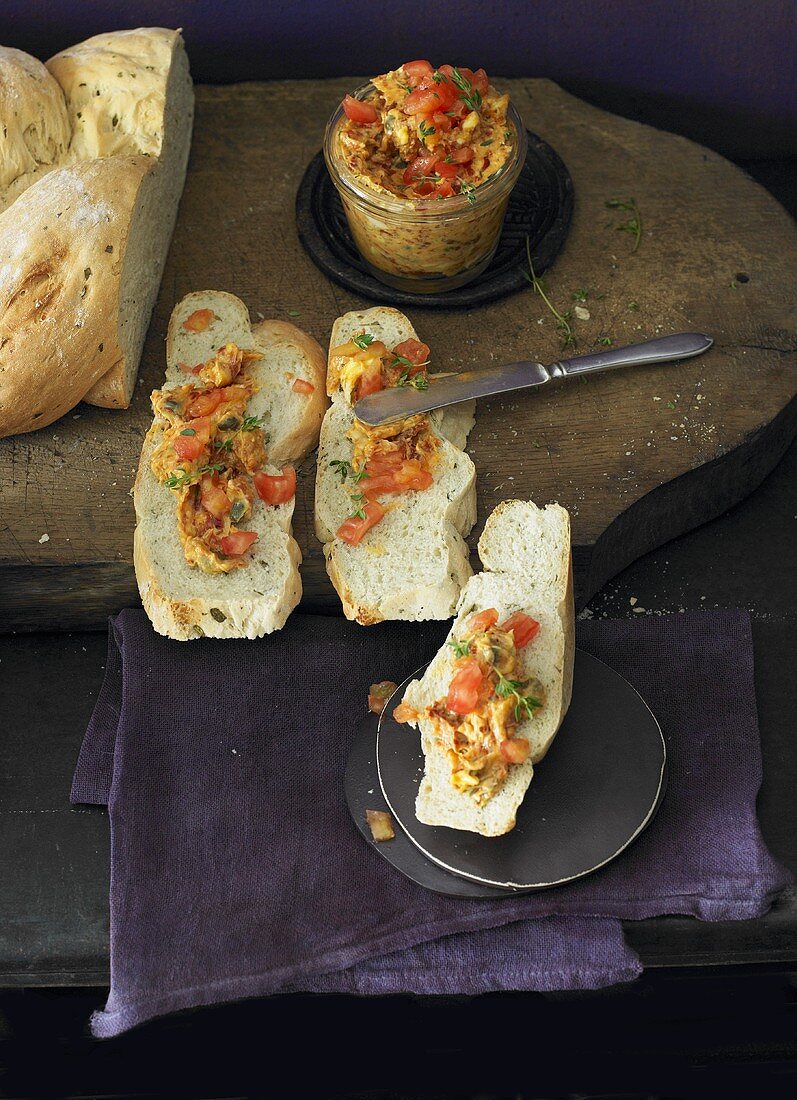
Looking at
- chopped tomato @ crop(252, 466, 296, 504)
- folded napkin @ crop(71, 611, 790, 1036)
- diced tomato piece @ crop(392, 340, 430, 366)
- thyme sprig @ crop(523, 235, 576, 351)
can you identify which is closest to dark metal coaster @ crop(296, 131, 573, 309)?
thyme sprig @ crop(523, 235, 576, 351)

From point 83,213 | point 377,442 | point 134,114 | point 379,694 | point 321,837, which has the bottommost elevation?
point 321,837

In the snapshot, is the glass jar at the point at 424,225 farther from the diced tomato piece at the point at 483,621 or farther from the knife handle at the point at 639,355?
the diced tomato piece at the point at 483,621

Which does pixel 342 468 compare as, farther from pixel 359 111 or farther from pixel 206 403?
pixel 359 111

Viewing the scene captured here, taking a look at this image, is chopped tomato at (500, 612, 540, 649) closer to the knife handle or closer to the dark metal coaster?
the knife handle

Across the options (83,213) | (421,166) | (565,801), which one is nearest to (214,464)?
(83,213)

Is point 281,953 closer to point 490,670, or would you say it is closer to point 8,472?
point 490,670

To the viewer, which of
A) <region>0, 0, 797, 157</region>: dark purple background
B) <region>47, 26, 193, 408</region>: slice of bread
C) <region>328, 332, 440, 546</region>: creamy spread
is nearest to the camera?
<region>328, 332, 440, 546</region>: creamy spread

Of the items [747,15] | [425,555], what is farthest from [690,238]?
[425,555]
